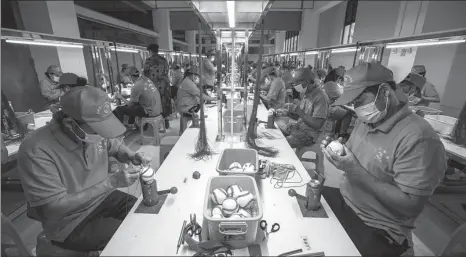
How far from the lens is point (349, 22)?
9367mm

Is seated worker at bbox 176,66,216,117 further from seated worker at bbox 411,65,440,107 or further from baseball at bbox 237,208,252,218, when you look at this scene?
seated worker at bbox 411,65,440,107

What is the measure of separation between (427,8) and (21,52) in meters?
9.36

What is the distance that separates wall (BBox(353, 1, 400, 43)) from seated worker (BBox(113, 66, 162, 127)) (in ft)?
22.2

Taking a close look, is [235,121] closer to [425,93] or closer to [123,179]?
[123,179]

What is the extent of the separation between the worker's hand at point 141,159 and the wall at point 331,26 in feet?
35.4

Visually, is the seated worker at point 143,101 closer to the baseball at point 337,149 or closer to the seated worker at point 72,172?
the seated worker at point 72,172

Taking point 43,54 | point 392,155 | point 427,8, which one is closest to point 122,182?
point 392,155

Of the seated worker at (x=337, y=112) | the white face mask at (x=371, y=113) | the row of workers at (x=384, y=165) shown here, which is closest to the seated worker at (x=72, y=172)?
the row of workers at (x=384, y=165)

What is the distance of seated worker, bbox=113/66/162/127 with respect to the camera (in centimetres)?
447

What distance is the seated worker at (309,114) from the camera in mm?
3406

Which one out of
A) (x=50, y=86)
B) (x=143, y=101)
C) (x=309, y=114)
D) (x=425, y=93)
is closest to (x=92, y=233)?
(x=309, y=114)

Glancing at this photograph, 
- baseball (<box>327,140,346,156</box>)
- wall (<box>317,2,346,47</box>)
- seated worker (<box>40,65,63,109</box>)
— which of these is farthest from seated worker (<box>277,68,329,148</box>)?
wall (<box>317,2,346,47</box>)

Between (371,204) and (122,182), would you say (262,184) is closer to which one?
(371,204)

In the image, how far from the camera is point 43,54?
5801 millimetres
